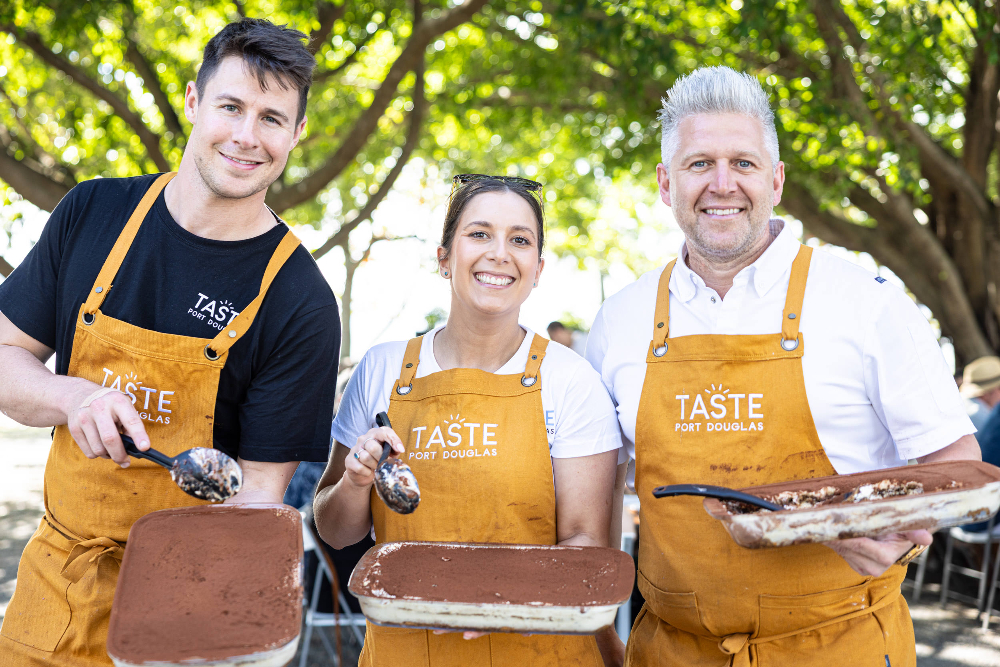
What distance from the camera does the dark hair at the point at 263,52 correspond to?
172 centimetres

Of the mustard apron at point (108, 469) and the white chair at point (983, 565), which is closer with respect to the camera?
the mustard apron at point (108, 469)

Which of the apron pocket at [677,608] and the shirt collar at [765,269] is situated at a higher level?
the shirt collar at [765,269]

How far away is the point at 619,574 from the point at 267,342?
3.13 feet

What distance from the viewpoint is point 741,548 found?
1683 millimetres

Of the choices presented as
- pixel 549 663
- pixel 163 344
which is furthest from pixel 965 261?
pixel 163 344

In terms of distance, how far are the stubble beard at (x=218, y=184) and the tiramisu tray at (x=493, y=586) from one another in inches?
34.3

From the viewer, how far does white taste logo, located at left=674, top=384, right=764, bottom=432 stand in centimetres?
171

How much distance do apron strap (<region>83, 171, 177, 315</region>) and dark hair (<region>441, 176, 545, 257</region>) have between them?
72cm

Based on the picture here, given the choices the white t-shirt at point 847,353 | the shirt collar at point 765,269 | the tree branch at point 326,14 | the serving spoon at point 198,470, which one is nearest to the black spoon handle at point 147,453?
the serving spoon at point 198,470

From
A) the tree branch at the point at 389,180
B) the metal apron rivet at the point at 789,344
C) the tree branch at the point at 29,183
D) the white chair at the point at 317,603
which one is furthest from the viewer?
the tree branch at the point at 389,180

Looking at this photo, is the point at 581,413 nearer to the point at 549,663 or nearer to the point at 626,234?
the point at 549,663

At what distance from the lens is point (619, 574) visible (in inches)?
58.3

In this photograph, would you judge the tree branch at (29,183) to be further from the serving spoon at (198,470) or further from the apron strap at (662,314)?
the apron strap at (662,314)

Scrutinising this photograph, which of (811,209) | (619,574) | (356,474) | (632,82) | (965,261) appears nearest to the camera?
(619,574)
